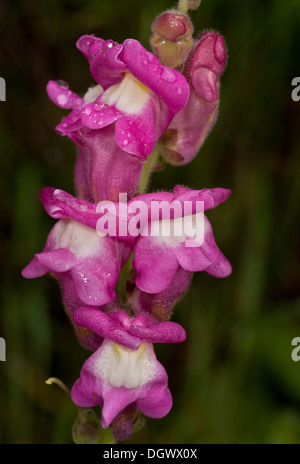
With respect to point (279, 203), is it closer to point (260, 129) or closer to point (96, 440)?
A: point (260, 129)

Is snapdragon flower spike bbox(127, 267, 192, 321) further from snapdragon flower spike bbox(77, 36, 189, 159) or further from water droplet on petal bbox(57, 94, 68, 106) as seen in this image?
water droplet on petal bbox(57, 94, 68, 106)

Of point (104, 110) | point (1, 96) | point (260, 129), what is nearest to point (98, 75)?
point (104, 110)

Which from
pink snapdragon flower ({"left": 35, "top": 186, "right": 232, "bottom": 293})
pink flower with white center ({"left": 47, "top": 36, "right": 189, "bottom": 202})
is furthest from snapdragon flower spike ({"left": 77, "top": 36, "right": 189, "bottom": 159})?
pink snapdragon flower ({"left": 35, "top": 186, "right": 232, "bottom": 293})
